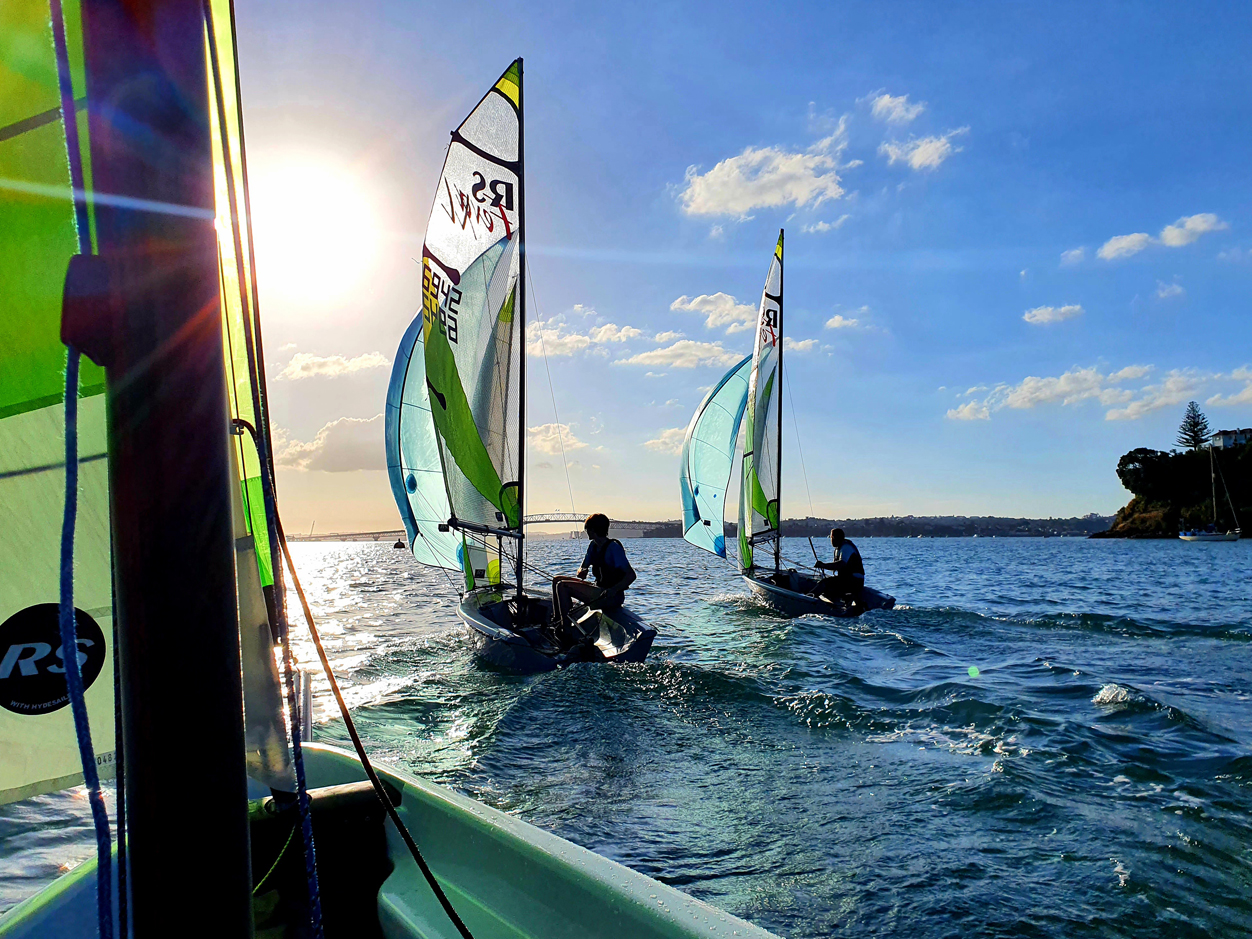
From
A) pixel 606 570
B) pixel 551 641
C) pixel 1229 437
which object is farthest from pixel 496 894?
pixel 1229 437

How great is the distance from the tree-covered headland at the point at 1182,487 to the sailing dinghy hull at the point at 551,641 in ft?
262

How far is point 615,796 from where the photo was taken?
439cm

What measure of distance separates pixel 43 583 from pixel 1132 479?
317 feet

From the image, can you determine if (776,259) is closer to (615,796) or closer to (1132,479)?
(615,796)

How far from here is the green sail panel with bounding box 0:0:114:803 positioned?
1.29m

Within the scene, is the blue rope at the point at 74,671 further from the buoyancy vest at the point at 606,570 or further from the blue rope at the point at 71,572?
→ the buoyancy vest at the point at 606,570

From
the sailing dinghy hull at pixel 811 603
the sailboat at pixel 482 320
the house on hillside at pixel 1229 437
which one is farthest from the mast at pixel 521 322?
the house on hillside at pixel 1229 437

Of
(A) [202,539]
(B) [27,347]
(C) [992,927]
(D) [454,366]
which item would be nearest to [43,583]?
(B) [27,347]

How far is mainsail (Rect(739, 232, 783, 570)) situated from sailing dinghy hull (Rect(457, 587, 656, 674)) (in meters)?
8.19

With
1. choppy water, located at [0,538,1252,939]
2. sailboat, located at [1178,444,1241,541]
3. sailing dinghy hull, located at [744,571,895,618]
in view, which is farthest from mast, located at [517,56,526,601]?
sailboat, located at [1178,444,1241,541]

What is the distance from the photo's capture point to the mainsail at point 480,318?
31.1ft

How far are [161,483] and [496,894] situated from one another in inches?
59.0

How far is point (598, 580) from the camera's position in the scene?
8.07m

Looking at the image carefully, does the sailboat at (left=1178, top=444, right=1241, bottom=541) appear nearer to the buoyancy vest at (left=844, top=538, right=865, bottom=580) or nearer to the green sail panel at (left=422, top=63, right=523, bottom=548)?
the buoyancy vest at (left=844, top=538, right=865, bottom=580)
